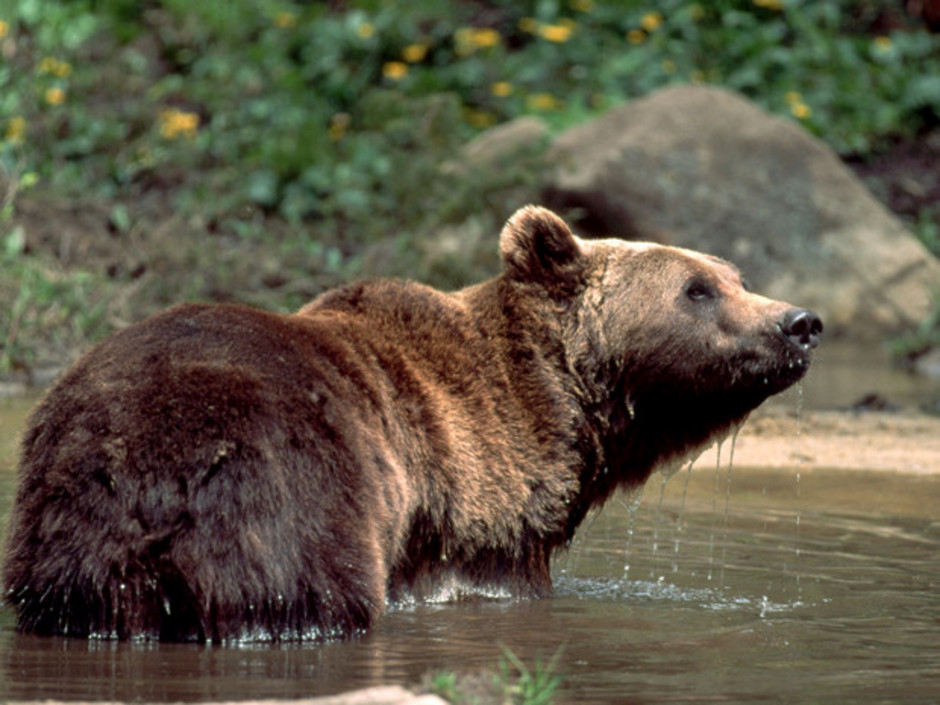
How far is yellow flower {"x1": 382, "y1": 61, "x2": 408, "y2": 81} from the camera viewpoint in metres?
19.4

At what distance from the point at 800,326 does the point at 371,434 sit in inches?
81.4

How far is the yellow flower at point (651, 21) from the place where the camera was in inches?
787

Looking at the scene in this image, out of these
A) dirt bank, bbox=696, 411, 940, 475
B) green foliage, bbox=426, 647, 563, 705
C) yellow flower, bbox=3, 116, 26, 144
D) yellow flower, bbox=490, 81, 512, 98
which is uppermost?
yellow flower, bbox=490, 81, 512, 98

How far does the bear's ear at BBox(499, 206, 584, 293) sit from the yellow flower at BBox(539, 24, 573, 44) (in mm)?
13464

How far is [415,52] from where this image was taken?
65.5 feet

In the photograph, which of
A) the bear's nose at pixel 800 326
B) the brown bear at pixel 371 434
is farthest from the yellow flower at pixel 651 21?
the bear's nose at pixel 800 326

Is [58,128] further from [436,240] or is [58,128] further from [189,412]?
[189,412]

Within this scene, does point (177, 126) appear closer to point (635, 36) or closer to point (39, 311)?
point (39, 311)

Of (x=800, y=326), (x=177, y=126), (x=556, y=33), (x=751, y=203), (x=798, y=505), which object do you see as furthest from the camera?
(x=556, y=33)

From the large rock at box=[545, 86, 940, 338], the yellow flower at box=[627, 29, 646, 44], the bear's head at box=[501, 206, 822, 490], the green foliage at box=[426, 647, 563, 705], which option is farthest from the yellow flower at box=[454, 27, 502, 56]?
the green foliage at box=[426, 647, 563, 705]

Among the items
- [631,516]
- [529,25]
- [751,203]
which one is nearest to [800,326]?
[631,516]

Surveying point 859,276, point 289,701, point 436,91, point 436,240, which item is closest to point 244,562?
point 289,701

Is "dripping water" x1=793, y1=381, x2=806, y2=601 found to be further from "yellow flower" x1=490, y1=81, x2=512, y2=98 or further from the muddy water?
"yellow flower" x1=490, y1=81, x2=512, y2=98

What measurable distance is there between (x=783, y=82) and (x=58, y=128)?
8782 millimetres
